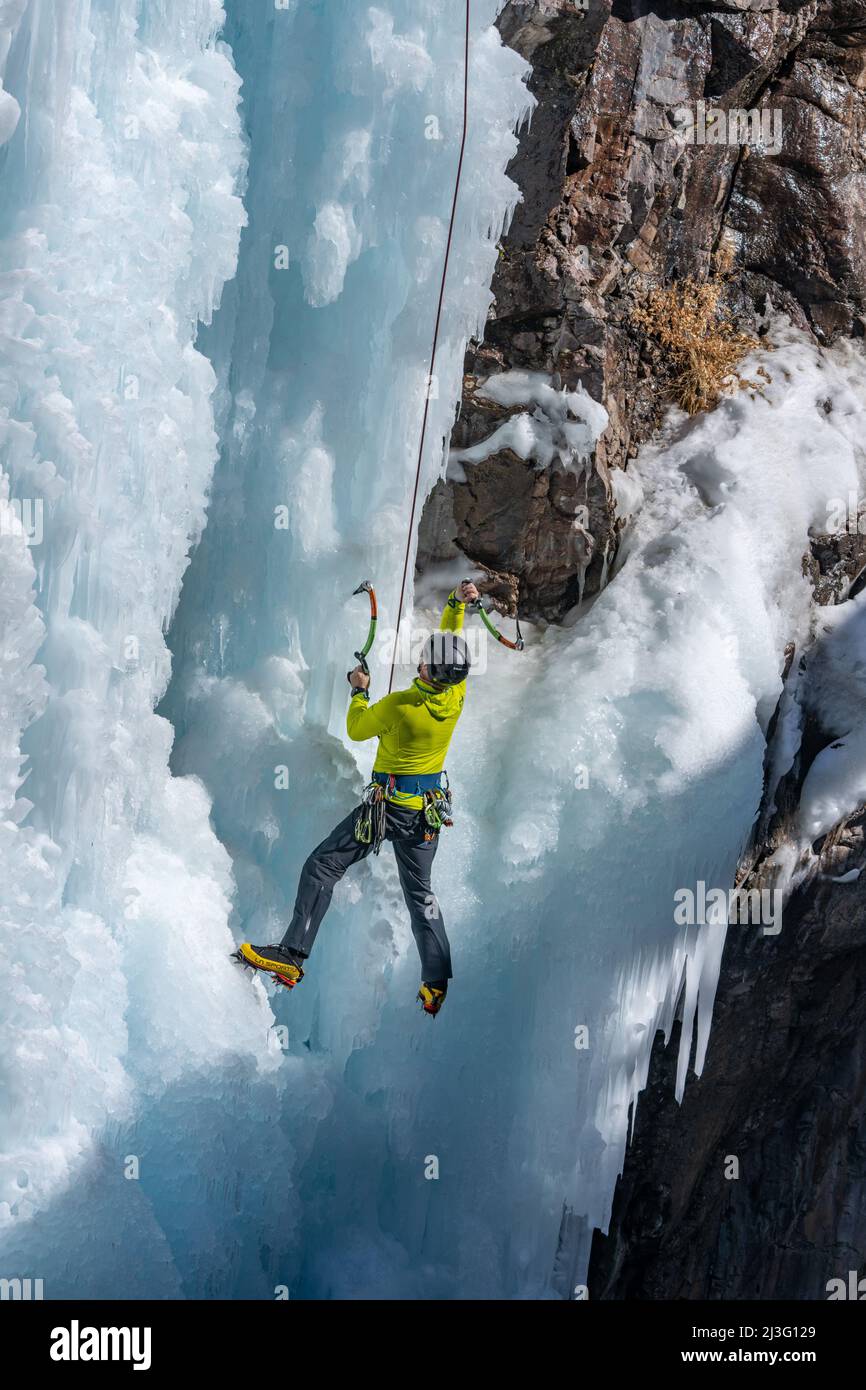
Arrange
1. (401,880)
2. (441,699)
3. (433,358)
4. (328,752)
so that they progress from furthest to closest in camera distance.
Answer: (328,752), (433,358), (401,880), (441,699)

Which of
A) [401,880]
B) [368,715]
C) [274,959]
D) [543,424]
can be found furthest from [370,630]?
[543,424]

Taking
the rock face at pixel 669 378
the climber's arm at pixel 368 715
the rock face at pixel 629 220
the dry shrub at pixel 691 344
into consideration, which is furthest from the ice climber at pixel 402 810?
the dry shrub at pixel 691 344

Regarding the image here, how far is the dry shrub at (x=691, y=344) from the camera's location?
27.5ft

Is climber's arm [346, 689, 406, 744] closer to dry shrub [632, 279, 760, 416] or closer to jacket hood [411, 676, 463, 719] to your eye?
jacket hood [411, 676, 463, 719]

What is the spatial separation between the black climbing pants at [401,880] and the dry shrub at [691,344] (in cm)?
353

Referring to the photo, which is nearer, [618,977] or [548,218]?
[618,977]

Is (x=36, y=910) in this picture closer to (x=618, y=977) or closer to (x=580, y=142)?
(x=618, y=977)

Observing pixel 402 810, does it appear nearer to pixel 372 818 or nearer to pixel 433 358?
pixel 372 818

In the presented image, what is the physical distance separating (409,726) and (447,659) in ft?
1.26

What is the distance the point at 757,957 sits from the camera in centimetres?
781

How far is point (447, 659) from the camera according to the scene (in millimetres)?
6137

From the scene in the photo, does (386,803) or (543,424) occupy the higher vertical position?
(543,424)
